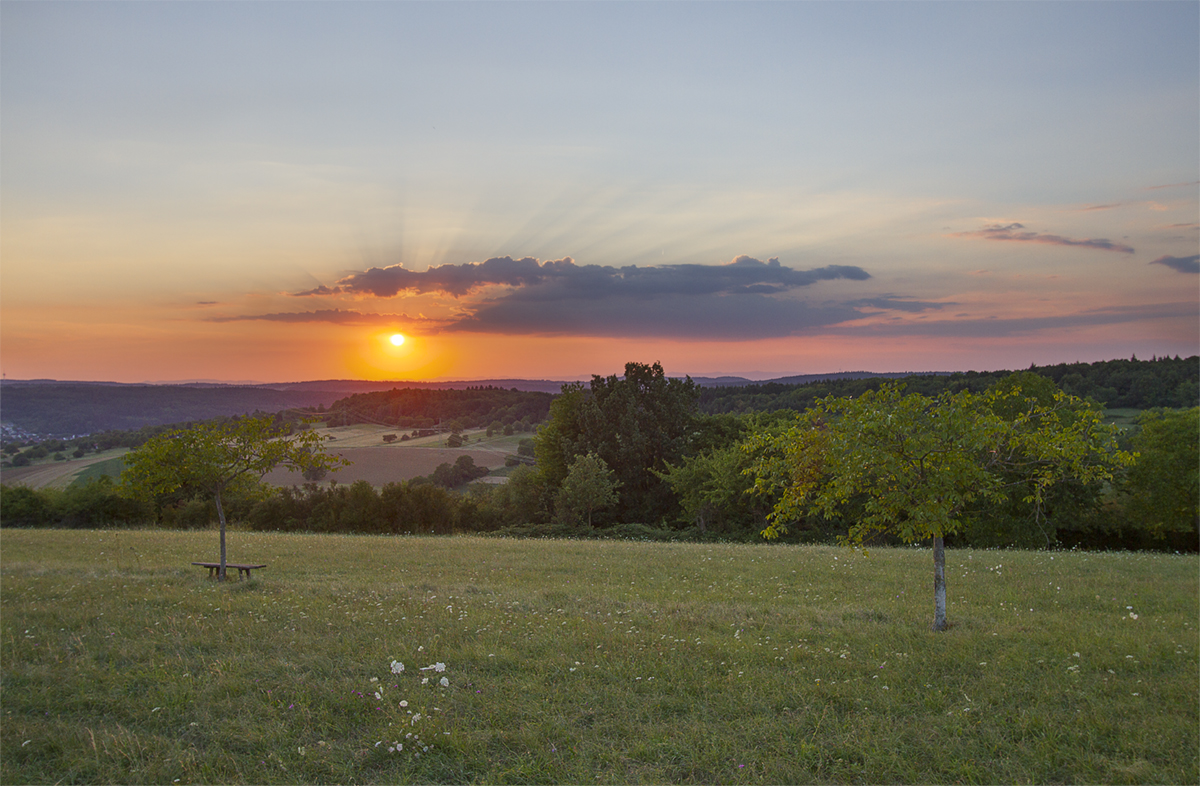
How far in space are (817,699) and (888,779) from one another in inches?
67.7

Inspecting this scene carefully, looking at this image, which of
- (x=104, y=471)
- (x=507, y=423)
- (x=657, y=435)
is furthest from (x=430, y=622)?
(x=507, y=423)

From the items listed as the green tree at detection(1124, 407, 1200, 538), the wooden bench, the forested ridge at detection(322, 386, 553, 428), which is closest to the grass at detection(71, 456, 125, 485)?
the wooden bench

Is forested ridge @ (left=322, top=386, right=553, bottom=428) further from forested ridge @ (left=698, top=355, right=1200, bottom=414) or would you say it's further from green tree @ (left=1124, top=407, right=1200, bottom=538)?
green tree @ (left=1124, top=407, right=1200, bottom=538)

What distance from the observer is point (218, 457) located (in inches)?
619

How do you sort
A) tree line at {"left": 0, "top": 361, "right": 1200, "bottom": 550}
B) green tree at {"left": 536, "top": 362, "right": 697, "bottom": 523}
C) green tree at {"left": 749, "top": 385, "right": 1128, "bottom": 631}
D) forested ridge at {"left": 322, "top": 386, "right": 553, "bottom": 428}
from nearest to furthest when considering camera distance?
green tree at {"left": 749, "top": 385, "right": 1128, "bottom": 631}, tree line at {"left": 0, "top": 361, "right": 1200, "bottom": 550}, green tree at {"left": 536, "top": 362, "right": 697, "bottom": 523}, forested ridge at {"left": 322, "top": 386, "right": 553, "bottom": 428}

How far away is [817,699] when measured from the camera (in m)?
8.04

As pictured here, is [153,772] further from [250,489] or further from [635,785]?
[250,489]

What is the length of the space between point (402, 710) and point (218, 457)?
10.8m

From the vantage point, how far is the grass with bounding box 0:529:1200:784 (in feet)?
22.0

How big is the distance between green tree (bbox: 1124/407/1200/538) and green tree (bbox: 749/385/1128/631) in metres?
46.3

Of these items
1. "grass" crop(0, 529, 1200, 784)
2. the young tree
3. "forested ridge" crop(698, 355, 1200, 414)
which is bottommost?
"grass" crop(0, 529, 1200, 784)

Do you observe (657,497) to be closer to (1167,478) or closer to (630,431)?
(630,431)

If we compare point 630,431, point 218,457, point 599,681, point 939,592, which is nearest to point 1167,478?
point 630,431

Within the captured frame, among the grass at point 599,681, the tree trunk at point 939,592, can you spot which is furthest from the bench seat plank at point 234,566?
the tree trunk at point 939,592
